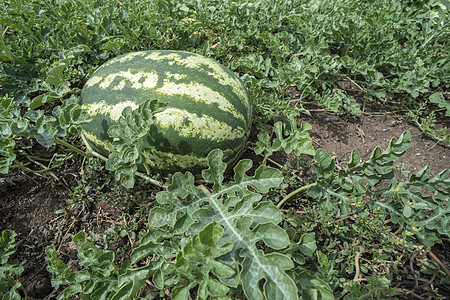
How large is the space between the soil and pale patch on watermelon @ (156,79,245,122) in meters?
1.02

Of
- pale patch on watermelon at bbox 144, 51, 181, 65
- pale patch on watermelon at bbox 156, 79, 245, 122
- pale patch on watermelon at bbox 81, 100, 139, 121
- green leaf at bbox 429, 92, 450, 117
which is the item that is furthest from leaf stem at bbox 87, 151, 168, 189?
green leaf at bbox 429, 92, 450, 117

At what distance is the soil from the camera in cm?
208

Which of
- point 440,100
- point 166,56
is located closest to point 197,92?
point 166,56

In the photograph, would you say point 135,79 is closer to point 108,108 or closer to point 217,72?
point 108,108

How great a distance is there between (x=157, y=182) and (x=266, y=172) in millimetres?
826

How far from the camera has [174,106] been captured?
1.89 metres

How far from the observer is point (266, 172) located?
1714mm

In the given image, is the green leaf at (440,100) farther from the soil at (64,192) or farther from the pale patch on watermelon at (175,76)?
the pale patch on watermelon at (175,76)

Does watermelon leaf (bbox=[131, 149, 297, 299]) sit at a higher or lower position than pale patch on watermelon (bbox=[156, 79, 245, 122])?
lower

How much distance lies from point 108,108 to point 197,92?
0.58 meters

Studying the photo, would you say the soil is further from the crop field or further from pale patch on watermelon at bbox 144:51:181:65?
pale patch on watermelon at bbox 144:51:181:65

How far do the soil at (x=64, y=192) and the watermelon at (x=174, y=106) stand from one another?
54 cm

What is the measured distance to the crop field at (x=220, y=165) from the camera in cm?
156

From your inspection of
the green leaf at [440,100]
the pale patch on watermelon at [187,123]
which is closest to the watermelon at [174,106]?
the pale patch on watermelon at [187,123]
